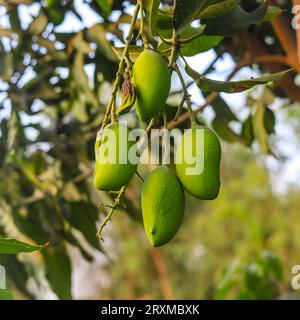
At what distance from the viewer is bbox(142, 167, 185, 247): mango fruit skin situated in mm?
548

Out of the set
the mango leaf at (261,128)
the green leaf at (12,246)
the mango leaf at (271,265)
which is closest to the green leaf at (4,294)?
the green leaf at (12,246)

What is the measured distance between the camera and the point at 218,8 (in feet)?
2.18

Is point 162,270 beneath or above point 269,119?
beneath

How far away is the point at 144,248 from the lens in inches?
331

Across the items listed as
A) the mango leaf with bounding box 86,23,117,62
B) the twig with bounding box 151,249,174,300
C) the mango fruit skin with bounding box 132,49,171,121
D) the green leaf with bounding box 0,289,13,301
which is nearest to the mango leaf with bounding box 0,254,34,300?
the mango leaf with bounding box 86,23,117,62

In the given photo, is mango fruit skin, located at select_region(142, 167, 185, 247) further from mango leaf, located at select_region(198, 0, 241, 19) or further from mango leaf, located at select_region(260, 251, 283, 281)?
mango leaf, located at select_region(260, 251, 283, 281)

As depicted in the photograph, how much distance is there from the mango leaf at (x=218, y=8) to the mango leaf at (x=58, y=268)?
696 millimetres

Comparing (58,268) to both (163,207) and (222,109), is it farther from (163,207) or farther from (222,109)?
(163,207)

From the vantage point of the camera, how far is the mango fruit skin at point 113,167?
532 mm

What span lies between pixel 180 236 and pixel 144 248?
54 cm

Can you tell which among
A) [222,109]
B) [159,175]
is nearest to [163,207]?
[159,175]

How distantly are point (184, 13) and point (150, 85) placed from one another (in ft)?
0.39

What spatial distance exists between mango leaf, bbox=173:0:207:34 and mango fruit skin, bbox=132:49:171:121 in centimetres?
9
